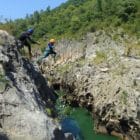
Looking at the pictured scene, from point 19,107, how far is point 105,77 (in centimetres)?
4268

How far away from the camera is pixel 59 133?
1155 cm

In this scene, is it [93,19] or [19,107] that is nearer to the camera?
[19,107]

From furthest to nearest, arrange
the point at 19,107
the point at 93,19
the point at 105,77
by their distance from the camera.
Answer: the point at 93,19, the point at 105,77, the point at 19,107

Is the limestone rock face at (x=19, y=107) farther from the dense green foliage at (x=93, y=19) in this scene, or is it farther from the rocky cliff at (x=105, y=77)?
the dense green foliage at (x=93, y=19)

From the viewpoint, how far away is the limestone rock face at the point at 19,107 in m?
11.2

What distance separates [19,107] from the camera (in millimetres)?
11781

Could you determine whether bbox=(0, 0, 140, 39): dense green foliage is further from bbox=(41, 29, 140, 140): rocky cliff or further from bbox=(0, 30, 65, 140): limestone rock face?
bbox=(0, 30, 65, 140): limestone rock face

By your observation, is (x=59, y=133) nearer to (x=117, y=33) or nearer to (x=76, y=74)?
(x=76, y=74)

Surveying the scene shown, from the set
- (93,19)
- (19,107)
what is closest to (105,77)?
(93,19)

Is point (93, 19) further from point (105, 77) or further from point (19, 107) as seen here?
point (19, 107)

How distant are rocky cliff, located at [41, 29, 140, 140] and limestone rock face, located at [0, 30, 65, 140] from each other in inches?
725

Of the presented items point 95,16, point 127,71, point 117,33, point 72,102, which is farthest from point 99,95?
point 95,16

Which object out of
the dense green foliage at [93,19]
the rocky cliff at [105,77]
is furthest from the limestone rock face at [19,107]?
the dense green foliage at [93,19]

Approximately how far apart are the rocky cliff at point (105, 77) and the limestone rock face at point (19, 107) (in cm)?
1842
